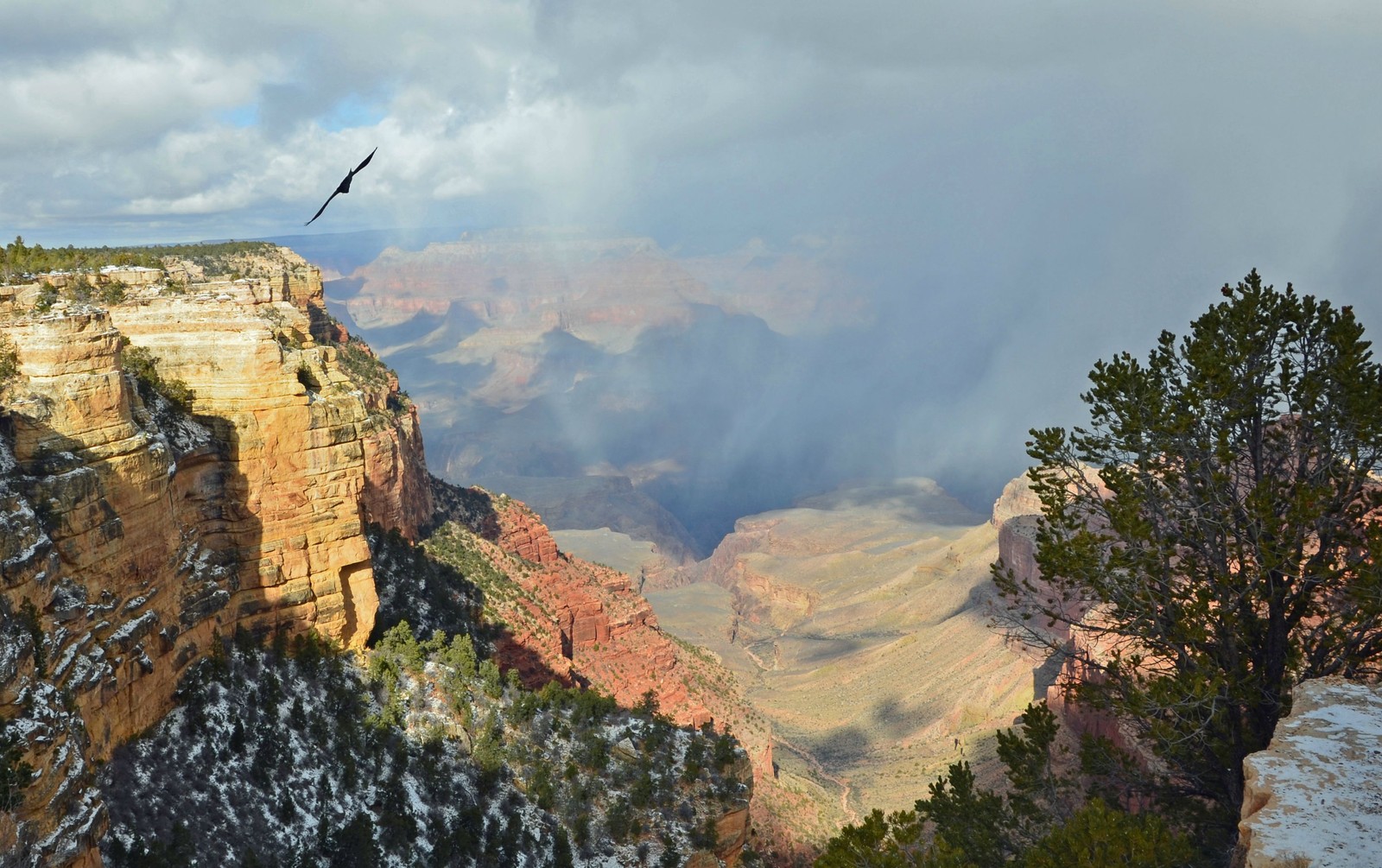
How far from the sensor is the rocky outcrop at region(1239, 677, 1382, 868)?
30.2 ft

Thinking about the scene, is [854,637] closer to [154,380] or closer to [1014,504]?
[1014,504]

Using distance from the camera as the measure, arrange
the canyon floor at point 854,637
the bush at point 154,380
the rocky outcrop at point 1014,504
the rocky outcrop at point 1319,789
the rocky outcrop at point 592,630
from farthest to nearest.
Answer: the rocky outcrop at point 1014,504 → the canyon floor at point 854,637 → the rocky outcrop at point 592,630 → the bush at point 154,380 → the rocky outcrop at point 1319,789

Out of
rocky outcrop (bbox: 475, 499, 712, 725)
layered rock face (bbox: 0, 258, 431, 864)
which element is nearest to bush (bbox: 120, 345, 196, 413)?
layered rock face (bbox: 0, 258, 431, 864)

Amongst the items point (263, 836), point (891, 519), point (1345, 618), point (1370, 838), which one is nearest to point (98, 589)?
point (263, 836)

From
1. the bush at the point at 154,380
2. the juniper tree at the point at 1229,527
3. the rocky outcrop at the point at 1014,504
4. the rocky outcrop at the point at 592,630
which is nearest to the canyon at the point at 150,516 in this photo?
the bush at the point at 154,380

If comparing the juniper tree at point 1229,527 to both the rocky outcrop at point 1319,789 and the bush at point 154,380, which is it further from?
the bush at point 154,380

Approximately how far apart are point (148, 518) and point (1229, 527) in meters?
20.9

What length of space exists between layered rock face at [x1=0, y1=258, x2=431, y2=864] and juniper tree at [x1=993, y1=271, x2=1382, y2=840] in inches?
623

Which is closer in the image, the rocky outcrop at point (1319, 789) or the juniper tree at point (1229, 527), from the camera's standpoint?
the rocky outcrop at point (1319, 789)

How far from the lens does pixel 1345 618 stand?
14.6m

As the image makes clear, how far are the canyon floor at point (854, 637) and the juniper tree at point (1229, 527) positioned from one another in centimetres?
295

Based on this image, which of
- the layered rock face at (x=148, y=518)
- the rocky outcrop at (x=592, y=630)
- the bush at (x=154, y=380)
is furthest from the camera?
the rocky outcrop at (x=592, y=630)

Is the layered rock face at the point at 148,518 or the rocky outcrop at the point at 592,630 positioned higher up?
the layered rock face at the point at 148,518

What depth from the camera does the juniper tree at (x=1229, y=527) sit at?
14727 mm
